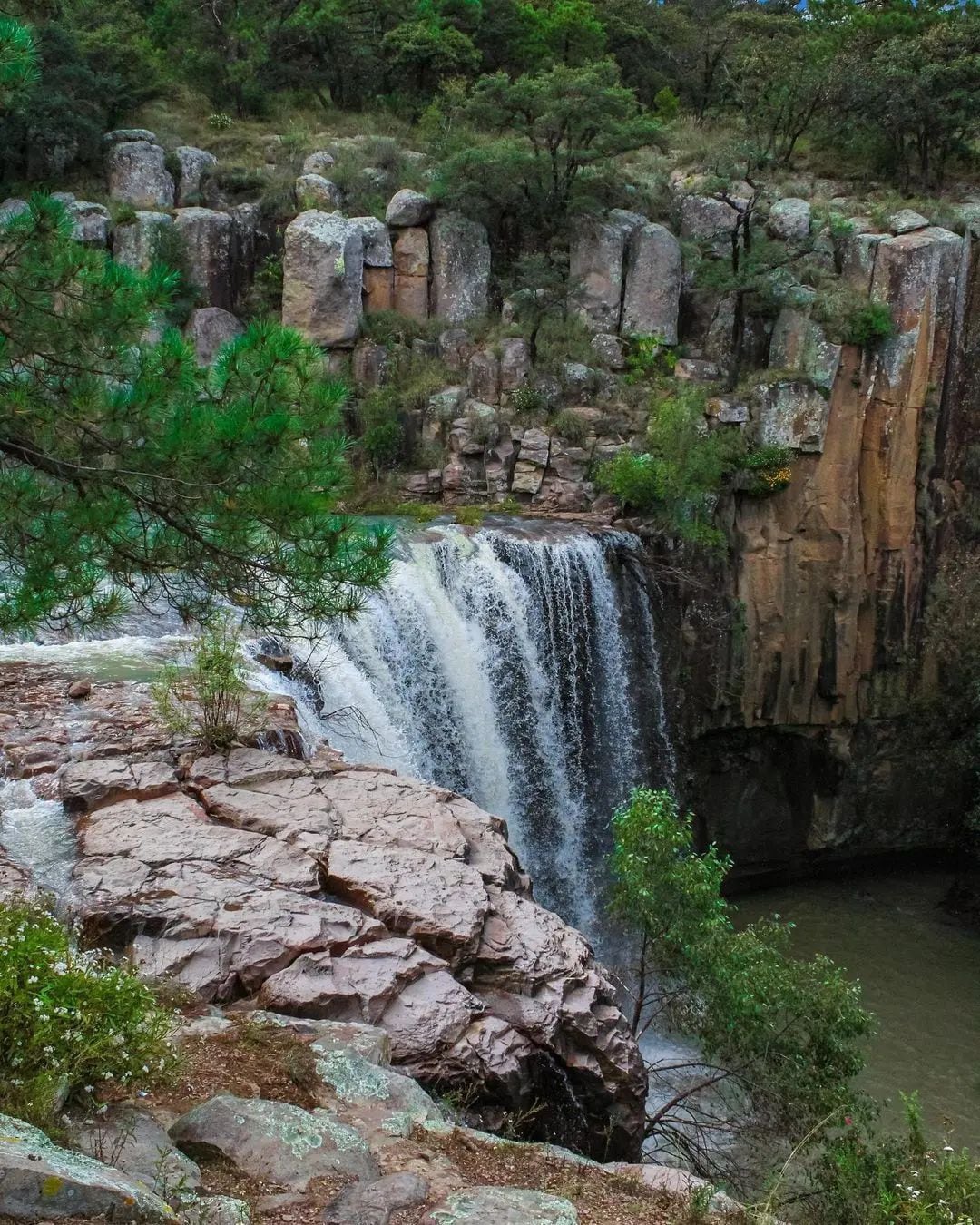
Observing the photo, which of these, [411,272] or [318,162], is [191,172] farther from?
[411,272]

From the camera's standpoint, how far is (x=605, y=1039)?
630 centimetres

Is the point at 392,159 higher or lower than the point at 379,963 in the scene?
higher

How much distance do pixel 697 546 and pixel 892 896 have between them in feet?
19.7

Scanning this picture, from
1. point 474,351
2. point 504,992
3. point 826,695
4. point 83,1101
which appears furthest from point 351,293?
point 83,1101

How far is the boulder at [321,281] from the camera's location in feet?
58.9

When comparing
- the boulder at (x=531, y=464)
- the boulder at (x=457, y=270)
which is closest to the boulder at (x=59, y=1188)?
Answer: the boulder at (x=531, y=464)

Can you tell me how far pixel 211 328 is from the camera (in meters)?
17.5

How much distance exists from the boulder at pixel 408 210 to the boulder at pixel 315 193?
106 centimetres

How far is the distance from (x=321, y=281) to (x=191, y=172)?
141 inches

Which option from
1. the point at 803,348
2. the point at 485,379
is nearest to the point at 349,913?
the point at 485,379

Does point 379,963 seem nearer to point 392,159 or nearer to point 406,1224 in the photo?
A: point 406,1224

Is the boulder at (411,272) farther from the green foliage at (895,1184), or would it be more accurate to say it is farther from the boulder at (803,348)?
the green foliage at (895,1184)

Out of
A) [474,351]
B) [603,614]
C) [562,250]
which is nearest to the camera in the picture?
[603,614]

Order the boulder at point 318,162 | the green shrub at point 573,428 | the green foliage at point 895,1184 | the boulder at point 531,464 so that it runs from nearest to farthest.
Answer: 1. the green foliage at point 895,1184
2. the boulder at point 531,464
3. the green shrub at point 573,428
4. the boulder at point 318,162
